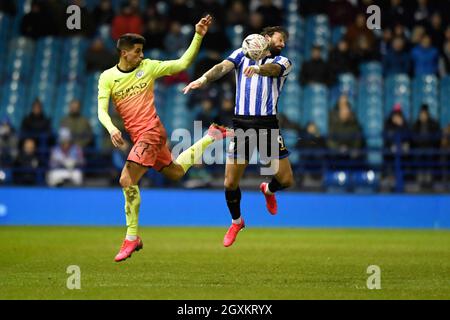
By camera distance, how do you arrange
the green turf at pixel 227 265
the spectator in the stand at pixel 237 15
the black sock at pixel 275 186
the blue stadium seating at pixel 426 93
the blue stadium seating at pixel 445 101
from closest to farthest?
the green turf at pixel 227 265
the black sock at pixel 275 186
the blue stadium seating at pixel 445 101
the blue stadium seating at pixel 426 93
the spectator in the stand at pixel 237 15

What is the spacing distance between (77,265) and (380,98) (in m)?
12.1

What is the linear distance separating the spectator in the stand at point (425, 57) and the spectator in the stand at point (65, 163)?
7594mm

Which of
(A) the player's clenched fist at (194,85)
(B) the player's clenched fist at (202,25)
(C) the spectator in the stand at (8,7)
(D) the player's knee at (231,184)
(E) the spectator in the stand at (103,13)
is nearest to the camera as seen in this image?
(A) the player's clenched fist at (194,85)

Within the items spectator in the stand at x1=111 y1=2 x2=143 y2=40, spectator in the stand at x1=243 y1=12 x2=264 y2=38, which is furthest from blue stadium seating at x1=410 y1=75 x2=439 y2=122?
spectator in the stand at x1=111 y1=2 x2=143 y2=40

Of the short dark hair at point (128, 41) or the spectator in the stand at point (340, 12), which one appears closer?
the short dark hair at point (128, 41)

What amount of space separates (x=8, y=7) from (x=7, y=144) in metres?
5.47

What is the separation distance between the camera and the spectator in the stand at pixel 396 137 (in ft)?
63.6

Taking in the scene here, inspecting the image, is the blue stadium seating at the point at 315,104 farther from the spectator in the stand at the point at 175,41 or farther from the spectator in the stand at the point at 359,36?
the spectator in the stand at the point at 175,41

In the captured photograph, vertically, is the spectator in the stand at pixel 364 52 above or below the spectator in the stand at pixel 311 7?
below

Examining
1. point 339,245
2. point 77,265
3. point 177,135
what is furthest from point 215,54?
point 77,265

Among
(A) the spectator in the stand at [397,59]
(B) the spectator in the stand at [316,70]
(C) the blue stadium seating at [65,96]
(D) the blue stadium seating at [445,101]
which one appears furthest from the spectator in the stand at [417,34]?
(C) the blue stadium seating at [65,96]

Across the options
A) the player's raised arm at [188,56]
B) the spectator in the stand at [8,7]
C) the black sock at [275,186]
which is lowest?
the black sock at [275,186]

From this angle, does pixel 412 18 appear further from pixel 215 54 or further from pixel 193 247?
pixel 193 247

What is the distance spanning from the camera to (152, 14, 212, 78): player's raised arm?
10969 millimetres
